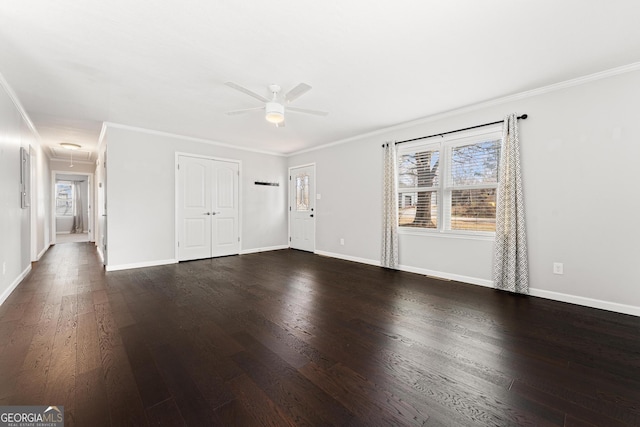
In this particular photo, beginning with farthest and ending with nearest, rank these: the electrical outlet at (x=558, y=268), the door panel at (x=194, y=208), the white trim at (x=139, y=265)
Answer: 1. the door panel at (x=194, y=208)
2. the white trim at (x=139, y=265)
3. the electrical outlet at (x=558, y=268)

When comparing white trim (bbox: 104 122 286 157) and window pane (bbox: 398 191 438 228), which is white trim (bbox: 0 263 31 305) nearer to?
white trim (bbox: 104 122 286 157)

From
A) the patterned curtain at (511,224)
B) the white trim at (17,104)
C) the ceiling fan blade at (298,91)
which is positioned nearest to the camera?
the ceiling fan blade at (298,91)

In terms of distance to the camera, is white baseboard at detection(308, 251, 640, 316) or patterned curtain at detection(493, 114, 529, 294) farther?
patterned curtain at detection(493, 114, 529, 294)

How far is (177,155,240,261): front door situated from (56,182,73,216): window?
9381 millimetres

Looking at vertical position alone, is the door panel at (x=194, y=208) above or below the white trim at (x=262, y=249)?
above

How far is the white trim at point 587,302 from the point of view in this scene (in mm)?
2807

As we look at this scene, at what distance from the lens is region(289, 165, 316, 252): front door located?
21.3ft

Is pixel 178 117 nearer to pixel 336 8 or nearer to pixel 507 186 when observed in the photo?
pixel 336 8

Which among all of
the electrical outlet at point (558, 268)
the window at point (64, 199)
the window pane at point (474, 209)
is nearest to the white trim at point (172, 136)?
the window pane at point (474, 209)

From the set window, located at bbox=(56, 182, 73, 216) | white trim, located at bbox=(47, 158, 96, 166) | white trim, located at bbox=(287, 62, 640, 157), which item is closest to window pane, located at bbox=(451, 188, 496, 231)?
white trim, located at bbox=(287, 62, 640, 157)

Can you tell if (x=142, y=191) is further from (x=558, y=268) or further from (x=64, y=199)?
(x=64, y=199)

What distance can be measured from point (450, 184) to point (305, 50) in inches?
114

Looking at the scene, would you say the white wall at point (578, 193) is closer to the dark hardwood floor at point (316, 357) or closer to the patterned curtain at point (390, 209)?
the dark hardwood floor at point (316, 357)

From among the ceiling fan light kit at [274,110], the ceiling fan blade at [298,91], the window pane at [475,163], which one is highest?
the ceiling fan blade at [298,91]
